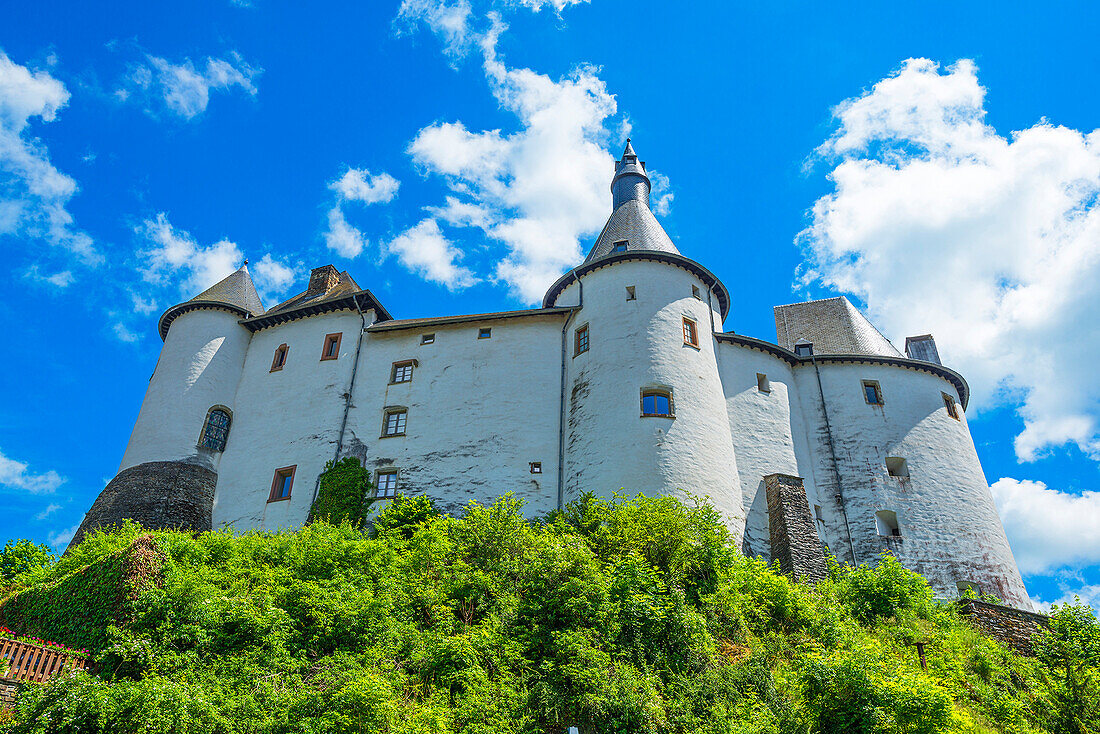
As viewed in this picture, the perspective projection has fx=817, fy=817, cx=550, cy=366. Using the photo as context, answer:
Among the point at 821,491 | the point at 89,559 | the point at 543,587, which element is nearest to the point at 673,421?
the point at 821,491

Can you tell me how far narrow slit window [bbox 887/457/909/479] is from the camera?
109ft

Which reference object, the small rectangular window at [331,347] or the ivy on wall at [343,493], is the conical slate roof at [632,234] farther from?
the ivy on wall at [343,493]

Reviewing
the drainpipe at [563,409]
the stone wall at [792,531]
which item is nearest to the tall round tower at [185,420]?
the drainpipe at [563,409]

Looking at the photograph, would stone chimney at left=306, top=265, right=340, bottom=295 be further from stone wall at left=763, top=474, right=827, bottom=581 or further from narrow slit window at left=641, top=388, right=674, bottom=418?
stone wall at left=763, top=474, right=827, bottom=581

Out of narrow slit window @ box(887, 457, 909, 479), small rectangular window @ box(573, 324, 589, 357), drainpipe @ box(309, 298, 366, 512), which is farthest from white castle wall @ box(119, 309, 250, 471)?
narrow slit window @ box(887, 457, 909, 479)

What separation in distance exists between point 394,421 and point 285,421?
472 centimetres

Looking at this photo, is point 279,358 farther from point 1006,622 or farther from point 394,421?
point 1006,622

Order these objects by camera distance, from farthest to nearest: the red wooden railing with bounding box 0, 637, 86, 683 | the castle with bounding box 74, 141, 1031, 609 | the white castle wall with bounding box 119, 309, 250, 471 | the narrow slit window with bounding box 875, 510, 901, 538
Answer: the white castle wall with bounding box 119, 309, 250, 471 → the narrow slit window with bounding box 875, 510, 901, 538 → the castle with bounding box 74, 141, 1031, 609 → the red wooden railing with bounding box 0, 637, 86, 683

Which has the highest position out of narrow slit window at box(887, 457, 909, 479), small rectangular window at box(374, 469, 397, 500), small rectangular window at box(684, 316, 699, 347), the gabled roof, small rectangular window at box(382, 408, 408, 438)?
the gabled roof

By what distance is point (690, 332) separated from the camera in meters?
32.9

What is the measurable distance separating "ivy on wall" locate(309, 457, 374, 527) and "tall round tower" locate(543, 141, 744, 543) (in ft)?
25.2

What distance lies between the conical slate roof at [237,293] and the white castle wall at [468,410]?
7.42 m

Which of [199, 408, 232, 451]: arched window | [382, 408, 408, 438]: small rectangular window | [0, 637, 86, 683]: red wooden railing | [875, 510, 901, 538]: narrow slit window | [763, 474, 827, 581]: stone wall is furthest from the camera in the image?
[199, 408, 232, 451]: arched window

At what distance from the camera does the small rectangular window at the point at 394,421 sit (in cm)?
Result: 3322
